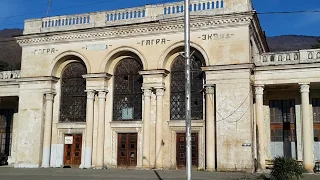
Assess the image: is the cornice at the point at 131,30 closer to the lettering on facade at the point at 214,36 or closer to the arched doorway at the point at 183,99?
the lettering on facade at the point at 214,36

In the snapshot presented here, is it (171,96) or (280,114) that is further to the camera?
(280,114)

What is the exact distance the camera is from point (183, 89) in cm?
2392

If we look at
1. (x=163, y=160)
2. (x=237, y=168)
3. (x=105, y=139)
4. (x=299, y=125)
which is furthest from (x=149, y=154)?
(x=299, y=125)

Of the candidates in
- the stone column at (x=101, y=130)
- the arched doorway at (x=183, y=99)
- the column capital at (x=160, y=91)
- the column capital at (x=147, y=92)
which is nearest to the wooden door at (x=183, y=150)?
the arched doorway at (x=183, y=99)

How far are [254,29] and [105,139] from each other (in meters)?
11.5

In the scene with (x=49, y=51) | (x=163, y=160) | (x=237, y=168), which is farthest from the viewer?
(x=49, y=51)

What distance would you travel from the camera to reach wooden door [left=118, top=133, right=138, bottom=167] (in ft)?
79.6

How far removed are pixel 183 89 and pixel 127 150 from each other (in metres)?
5.18

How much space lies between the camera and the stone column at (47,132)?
2562 cm

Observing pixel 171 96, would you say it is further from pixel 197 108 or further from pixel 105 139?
pixel 105 139

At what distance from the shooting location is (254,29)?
24047mm

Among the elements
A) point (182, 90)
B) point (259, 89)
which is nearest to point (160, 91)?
point (182, 90)

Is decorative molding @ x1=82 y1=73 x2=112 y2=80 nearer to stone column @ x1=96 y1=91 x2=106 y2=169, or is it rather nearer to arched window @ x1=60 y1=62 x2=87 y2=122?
stone column @ x1=96 y1=91 x2=106 y2=169

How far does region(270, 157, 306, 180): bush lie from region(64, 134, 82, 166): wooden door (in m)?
14.0
